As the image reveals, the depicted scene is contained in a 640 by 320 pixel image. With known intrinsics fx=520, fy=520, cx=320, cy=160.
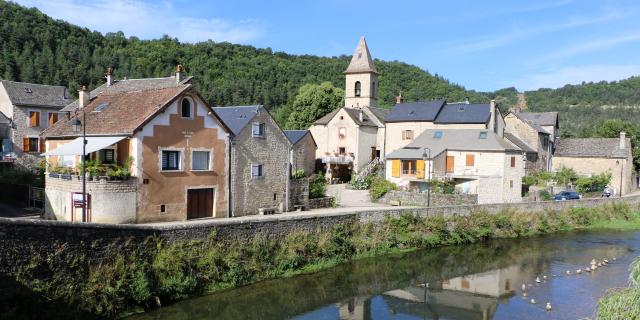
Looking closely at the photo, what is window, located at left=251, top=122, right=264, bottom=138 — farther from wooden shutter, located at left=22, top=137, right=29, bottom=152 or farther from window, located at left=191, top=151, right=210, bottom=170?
wooden shutter, located at left=22, top=137, right=29, bottom=152

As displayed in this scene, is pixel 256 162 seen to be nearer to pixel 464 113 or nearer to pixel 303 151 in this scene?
pixel 303 151

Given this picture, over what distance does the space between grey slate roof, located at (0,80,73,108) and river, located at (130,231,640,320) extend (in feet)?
97.2

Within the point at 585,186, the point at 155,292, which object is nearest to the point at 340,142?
the point at 585,186

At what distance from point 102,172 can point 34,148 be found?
76.9ft

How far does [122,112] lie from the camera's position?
2408 centimetres

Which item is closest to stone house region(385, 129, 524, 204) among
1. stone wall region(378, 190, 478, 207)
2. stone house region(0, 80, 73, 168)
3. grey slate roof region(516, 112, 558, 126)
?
stone wall region(378, 190, 478, 207)

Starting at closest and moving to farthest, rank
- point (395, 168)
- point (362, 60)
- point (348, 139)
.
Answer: point (395, 168) → point (348, 139) → point (362, 60)

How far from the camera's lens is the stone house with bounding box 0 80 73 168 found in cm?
3934

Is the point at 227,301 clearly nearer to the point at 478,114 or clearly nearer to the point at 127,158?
the point at 127,158

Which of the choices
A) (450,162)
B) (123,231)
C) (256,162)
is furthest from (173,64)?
(123,231)

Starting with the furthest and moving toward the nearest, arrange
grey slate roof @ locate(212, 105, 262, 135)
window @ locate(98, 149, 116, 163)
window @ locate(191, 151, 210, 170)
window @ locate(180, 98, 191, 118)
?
grey slate roof @ locate(212, 105, 262, 135)
window @ locate(191, 151, 210, 170)
window @ locate(180, 98, 191, 118)
window @ locate(98, 149, 116, 163)

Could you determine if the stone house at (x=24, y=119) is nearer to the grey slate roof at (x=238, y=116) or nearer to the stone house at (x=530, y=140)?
the grey slate roof at (x=238, y=116)

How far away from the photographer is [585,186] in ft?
147

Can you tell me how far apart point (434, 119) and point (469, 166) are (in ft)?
26.5
